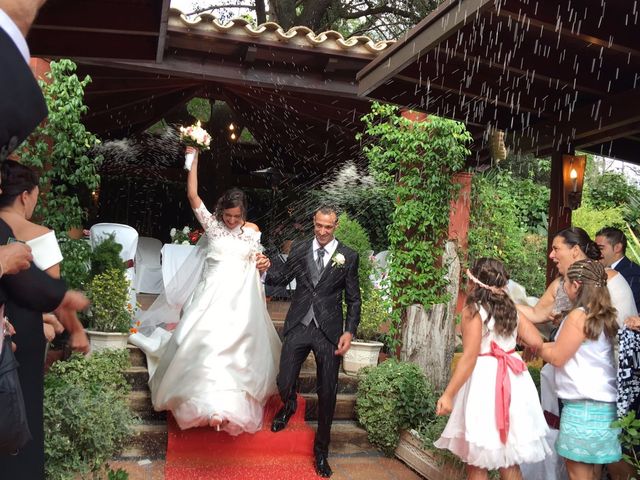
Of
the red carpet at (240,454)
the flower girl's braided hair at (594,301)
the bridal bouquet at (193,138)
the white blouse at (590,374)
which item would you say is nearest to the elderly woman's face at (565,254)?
the flower girl's braided hair at (594,301)

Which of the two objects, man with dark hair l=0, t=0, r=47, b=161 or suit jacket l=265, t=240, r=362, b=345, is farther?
suit jacket l=265, t=240, r=362, b=345

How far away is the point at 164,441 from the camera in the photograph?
5.61 meters

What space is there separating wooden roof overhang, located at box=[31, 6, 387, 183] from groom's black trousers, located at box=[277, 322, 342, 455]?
2.51 m

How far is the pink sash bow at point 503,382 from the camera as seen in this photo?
154 inches

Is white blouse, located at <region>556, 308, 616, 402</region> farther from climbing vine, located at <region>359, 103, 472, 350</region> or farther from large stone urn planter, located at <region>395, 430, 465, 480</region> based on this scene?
climbing vine, located at <region>359, 103, 472, 350</region>

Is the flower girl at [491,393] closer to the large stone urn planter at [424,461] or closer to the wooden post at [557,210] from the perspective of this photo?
the large stone urn planter at [424,461]

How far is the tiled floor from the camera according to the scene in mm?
5156

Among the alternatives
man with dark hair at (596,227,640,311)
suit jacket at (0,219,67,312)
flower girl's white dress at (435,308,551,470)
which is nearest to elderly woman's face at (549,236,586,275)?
flower girl's white dress at (435,308,551,470)

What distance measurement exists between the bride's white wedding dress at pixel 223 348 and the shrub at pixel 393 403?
956 millimetres

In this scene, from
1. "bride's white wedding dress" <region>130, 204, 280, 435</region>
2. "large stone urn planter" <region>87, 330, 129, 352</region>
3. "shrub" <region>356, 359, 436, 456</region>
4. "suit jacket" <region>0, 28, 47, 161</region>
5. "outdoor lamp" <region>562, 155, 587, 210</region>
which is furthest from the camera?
"outdoor lamp" <region>562, 155, 587, 210</region>

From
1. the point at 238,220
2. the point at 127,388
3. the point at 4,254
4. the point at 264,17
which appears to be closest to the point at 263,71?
the point at 238,220

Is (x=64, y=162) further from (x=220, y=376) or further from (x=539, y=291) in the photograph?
(x=539, y=291)

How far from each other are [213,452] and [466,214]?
4463mm

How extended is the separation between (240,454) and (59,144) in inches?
128
